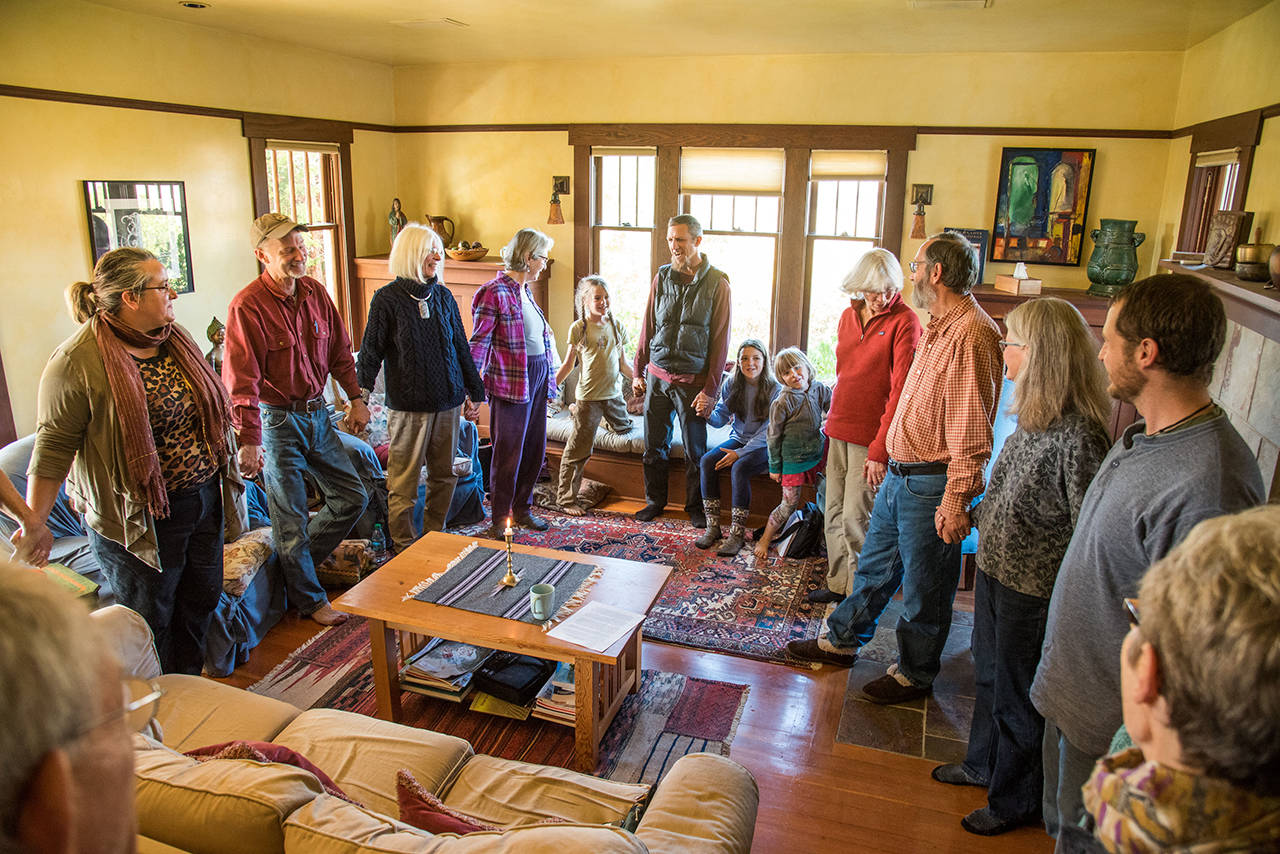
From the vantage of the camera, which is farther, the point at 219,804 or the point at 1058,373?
the point at 1058,373

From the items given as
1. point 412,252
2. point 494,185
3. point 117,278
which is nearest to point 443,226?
point 494,185

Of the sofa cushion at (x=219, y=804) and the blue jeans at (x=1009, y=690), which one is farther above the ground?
the sofa cushion at (x=219, y=804)

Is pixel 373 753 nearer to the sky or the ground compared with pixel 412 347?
nearer to the ground

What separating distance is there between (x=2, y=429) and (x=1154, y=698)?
4487mm

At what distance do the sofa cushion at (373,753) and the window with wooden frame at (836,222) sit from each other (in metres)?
3.83

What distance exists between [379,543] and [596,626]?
194cm

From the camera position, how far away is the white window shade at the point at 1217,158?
360 centimetres

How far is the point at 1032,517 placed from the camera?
213 cm

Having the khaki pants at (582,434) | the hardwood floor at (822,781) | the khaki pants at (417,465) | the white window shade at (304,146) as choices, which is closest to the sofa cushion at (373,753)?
the hardwood floor at (822,781)

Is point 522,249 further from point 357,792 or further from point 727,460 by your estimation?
point 357,792

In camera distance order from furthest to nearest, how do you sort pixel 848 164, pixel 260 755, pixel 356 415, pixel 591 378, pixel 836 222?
pixel 836 222, pixel 848 164, pixel 591 378, pixel 356 415, pixel 260 755

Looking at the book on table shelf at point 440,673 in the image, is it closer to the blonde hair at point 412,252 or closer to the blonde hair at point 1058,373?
the blonde hair at point 412,252

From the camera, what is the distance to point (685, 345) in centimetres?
437

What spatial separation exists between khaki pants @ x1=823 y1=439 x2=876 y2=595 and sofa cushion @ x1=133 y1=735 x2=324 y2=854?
2.53 m
